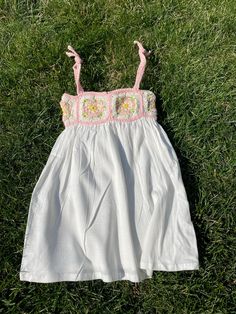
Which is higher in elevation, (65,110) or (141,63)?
(141,63)

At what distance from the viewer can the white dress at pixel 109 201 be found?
6.79 feet

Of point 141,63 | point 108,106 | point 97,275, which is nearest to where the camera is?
point 97,275

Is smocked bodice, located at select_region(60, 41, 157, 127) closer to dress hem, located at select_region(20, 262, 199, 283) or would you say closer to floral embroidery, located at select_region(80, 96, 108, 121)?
floral embroidery, located at select_region(80, 96, 108, 121)

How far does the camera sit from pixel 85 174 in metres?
2.23

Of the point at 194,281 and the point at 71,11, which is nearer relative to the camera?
the point at 194,281

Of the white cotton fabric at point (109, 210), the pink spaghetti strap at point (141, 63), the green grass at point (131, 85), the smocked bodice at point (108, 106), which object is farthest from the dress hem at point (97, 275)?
the pink spaghetti strap at point (141, 63)

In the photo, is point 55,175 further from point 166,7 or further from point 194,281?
point 166,7

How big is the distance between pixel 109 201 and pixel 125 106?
58cm

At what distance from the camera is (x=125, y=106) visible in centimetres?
237

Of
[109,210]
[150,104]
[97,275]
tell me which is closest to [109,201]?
[109,210]

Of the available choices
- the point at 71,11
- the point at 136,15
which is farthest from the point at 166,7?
the point at 71,11

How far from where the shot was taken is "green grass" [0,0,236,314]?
2.20 m

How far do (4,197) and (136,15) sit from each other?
4.83 feet

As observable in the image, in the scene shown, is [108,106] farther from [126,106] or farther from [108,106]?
[126,106]
